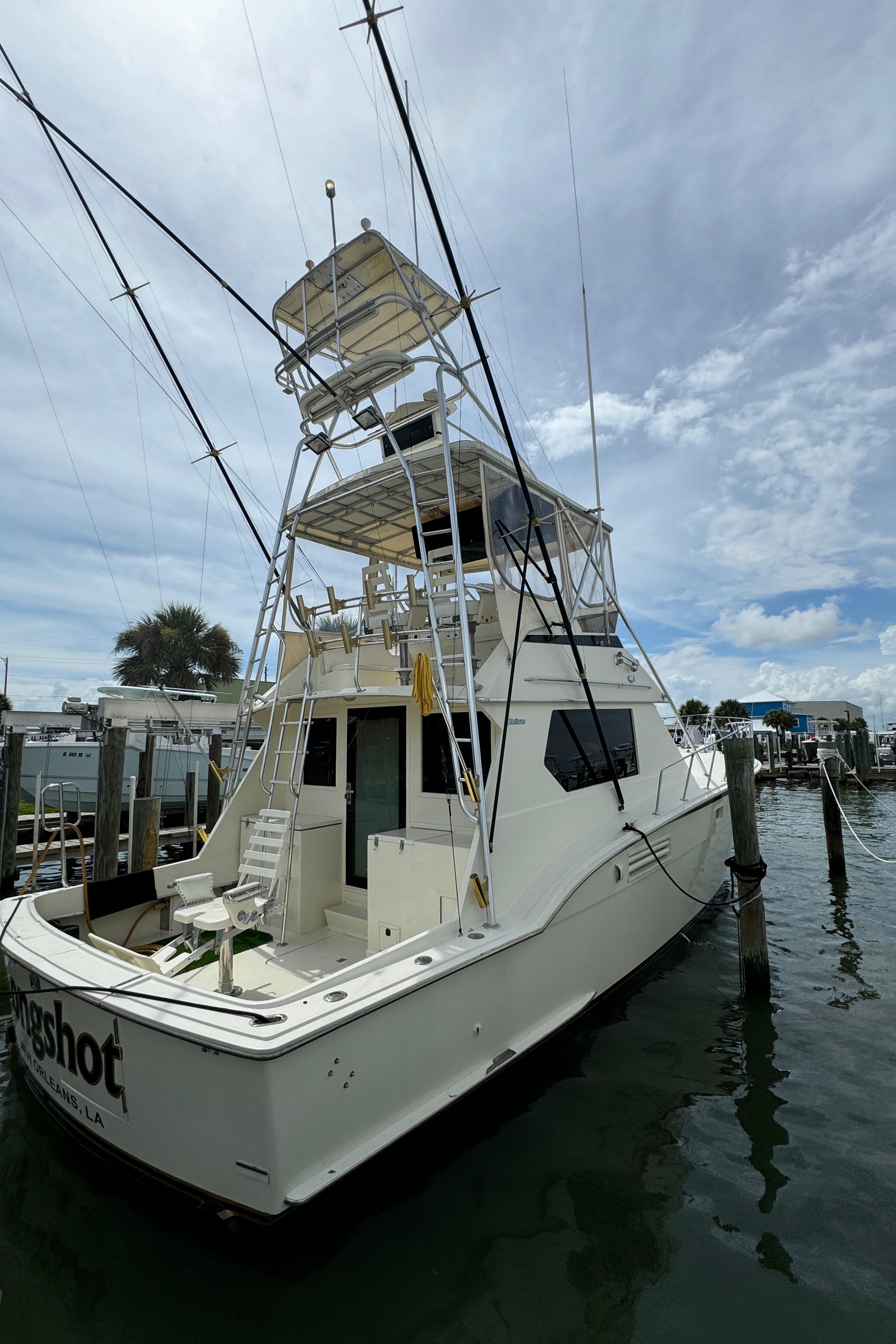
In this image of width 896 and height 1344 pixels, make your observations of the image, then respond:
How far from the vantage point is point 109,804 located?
8.86m

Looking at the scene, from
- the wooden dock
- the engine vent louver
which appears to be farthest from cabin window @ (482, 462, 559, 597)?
the wooden dock

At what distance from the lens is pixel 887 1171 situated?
11.6 ft

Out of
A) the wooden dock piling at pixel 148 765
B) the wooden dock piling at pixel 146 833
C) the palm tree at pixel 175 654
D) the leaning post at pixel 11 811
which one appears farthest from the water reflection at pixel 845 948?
the palm tree at pixel 175 654

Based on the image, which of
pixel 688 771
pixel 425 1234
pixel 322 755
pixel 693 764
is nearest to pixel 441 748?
pixel 322 755

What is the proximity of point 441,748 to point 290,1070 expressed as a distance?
9.05 feet

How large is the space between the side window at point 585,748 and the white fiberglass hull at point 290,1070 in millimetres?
985

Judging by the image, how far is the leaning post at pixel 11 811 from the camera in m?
9.11

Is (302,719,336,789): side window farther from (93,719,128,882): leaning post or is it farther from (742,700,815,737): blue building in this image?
(742,700,815,737): blue building

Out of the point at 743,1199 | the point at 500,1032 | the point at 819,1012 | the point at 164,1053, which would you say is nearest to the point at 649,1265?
the point at 743,1199

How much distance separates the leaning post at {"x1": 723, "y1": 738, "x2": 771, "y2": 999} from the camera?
5.71 meters

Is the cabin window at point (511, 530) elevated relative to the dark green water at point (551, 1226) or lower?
elevated

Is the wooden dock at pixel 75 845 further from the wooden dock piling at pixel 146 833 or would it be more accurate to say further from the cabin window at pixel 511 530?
the cabin window at pixel 511 530

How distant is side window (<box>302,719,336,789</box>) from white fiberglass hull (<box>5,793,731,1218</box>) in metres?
2.55

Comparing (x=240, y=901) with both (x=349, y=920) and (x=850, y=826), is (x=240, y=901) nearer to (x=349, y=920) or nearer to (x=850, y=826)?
(x=349, y=920)
